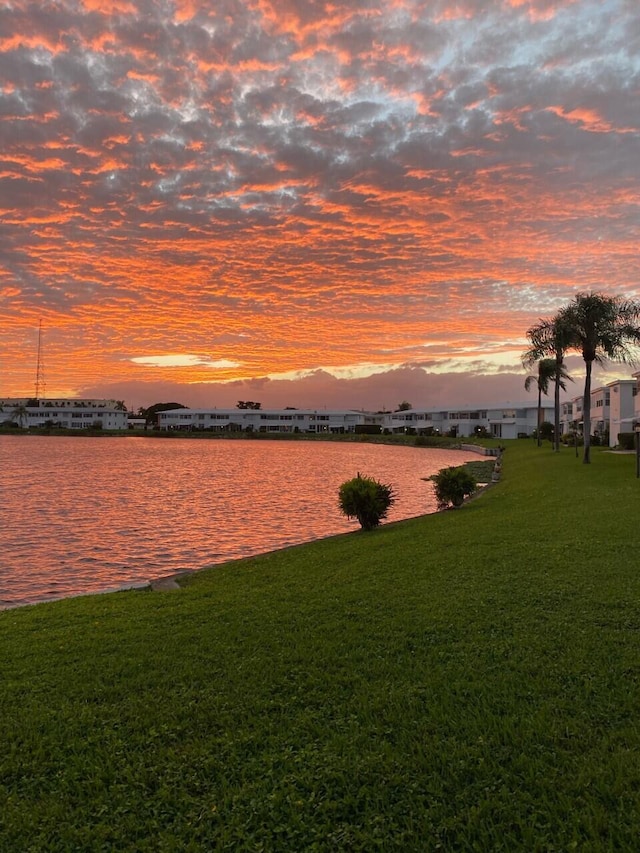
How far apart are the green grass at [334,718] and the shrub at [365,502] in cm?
675

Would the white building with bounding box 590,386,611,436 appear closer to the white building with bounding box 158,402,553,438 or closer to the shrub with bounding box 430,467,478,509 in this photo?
the shrub with bounding box 430,467,478,509

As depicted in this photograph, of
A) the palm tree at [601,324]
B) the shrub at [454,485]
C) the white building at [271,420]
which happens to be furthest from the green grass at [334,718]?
the white building at [271,420]

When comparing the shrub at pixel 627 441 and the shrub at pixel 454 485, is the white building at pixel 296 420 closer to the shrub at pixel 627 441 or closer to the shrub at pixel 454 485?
the shrub at pixel 627 441

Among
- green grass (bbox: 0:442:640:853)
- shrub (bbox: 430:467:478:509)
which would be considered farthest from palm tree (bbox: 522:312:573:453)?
green grass (bbox: 0:442:640:853)

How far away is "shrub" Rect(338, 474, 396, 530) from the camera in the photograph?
1494 cm

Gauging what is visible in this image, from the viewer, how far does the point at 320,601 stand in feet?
24.4

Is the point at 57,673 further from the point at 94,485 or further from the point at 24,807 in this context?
the point at 94,485

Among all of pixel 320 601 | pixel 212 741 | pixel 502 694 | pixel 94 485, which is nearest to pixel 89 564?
pixel 320 601

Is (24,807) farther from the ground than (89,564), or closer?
farther from the ground

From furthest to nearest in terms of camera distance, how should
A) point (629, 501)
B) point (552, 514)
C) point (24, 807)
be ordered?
point (629, 501)
point (552, 514)
point (24, 807)

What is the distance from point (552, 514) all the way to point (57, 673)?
11.7 metres

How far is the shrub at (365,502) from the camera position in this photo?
1494cm

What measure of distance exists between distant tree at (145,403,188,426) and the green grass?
514 ft

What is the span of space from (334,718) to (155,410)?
555 feet
